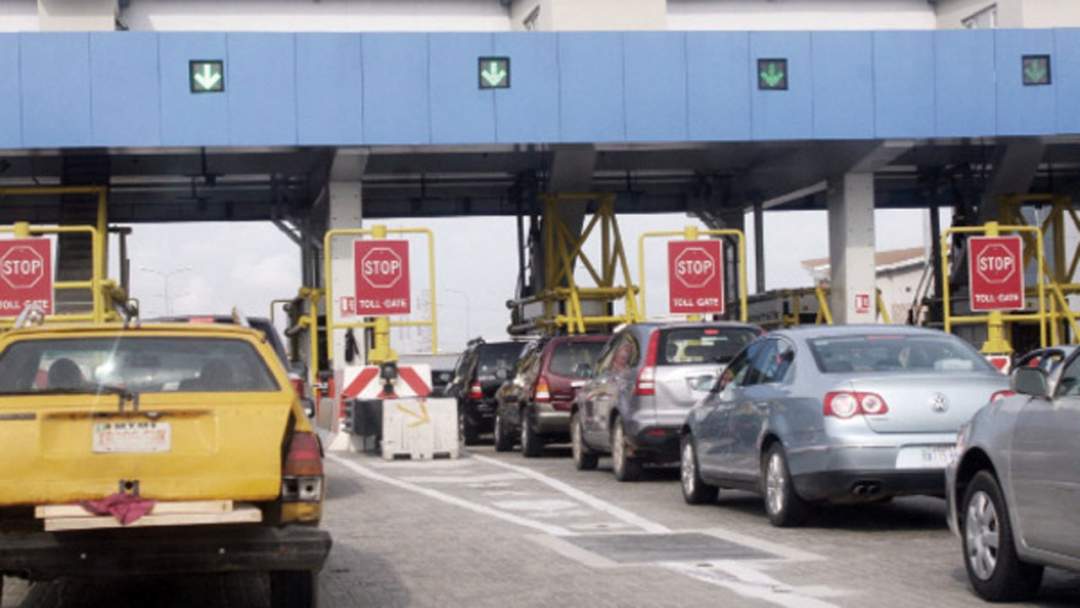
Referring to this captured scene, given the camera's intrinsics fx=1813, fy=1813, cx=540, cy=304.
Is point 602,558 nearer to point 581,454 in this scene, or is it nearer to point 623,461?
point 623,461

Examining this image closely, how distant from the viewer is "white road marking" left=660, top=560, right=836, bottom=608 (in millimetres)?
9555

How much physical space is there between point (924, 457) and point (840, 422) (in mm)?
626

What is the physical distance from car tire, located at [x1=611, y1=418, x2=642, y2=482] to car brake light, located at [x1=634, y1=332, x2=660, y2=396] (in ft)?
2.16

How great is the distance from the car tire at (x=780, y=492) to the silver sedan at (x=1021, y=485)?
10.6ft

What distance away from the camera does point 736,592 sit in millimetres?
9977

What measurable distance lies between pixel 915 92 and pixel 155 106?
13.6 m

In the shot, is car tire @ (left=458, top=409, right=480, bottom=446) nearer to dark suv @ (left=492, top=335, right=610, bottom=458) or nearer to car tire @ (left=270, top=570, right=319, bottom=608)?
dark suv @ (left=492, top=335, right=610, bottom=458)

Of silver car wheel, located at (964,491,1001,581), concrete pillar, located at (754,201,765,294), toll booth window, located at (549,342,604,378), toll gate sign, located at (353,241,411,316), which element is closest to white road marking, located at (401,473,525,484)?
toll booth window, located at (549,342,604,378)

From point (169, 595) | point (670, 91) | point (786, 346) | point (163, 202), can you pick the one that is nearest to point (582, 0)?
point (670, 91)

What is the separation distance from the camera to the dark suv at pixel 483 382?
30.3 meters

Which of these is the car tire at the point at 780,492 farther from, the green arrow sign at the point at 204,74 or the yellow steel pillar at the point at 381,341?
the green arrow sign at the point at 204,74

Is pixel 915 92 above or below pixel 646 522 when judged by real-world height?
above

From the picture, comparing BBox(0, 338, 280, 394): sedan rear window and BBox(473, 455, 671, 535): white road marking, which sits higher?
BBox(0, 338, 280, 394): sedan rear window

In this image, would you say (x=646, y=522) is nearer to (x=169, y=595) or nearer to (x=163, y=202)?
(x=169, y=595)
